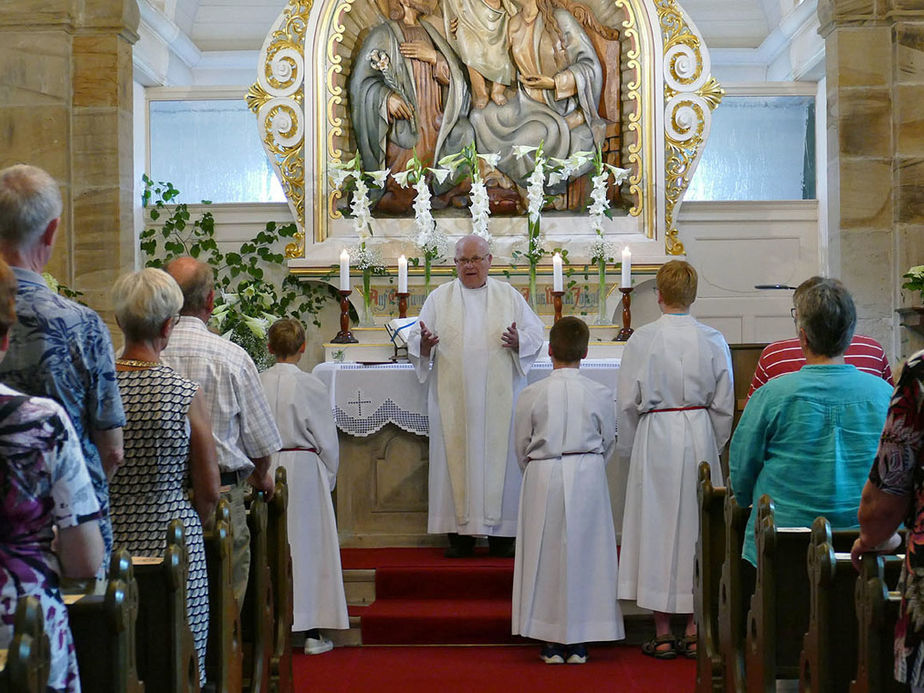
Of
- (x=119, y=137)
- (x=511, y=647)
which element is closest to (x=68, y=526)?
(x=511, y=647)

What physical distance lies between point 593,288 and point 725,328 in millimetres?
1274

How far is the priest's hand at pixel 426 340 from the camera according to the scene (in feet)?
23.9

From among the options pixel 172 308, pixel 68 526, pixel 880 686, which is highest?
pixel 172 308

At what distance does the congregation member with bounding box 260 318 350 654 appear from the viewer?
6.34 metres

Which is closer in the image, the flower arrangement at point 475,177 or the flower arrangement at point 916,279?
the flower arrangement at point 916,279

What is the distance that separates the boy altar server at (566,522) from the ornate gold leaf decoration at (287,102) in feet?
12.9

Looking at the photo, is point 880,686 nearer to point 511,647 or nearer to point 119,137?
point 511,647

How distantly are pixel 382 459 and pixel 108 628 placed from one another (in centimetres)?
464

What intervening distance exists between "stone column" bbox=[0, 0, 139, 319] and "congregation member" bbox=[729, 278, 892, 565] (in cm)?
582

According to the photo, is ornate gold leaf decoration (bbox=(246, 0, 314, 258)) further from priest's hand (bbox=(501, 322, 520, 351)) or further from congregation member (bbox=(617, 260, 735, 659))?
congregation member (bbox=(617, 260, 735, 659))

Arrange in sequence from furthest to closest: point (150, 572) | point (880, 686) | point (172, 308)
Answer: point (172, 308) < point (150, 572) < point (880, 686)

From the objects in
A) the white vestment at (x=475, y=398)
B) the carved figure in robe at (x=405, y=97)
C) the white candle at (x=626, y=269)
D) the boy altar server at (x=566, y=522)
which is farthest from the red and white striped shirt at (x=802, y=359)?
the carved figure in robe at (x=405, y=97)

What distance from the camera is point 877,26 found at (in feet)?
28.4

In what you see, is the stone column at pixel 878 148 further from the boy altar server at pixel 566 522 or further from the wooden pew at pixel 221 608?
the wooden pew at pixel 221 608
